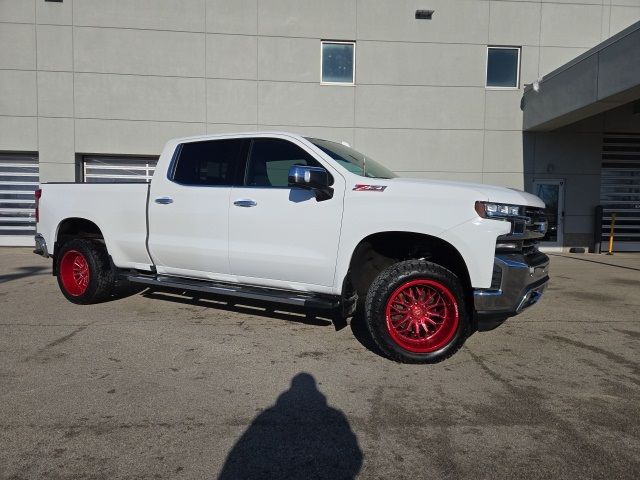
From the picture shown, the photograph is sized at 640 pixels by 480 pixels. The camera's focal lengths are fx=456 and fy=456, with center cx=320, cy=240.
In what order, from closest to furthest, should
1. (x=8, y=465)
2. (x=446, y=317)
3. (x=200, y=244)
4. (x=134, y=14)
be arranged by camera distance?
(x=8, y=465), (x=446, y=317), (x=200, y=244), (x=134, y=14)

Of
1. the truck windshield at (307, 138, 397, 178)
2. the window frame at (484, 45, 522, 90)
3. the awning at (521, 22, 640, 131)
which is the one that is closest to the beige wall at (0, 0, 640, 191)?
the window frame at (484, 45, 522, 90)

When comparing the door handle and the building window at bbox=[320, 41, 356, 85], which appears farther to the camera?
the building window at bbox=[320, 41, 356, 85]

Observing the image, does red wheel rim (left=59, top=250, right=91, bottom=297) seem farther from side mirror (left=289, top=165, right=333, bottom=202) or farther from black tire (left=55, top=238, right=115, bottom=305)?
side mirror (left=289, top=165, right=333, bottom=202)

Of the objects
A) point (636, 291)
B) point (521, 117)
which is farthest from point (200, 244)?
point (521, 117)

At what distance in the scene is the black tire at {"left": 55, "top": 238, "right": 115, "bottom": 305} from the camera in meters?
5.84

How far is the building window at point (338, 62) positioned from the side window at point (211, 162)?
335 inches

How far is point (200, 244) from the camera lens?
16.3 feet

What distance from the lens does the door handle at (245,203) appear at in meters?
4.64

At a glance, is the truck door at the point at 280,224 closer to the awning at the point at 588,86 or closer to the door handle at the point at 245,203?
the door handle at the point at 245,203

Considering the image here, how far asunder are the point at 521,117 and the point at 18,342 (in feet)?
43.0

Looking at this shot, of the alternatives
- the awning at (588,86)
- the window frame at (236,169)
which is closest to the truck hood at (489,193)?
the window frame at (236,169)

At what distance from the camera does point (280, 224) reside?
4484 millimetres

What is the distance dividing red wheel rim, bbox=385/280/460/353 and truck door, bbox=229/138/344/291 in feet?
2.21

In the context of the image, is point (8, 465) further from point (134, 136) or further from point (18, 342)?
point (134, 136)
